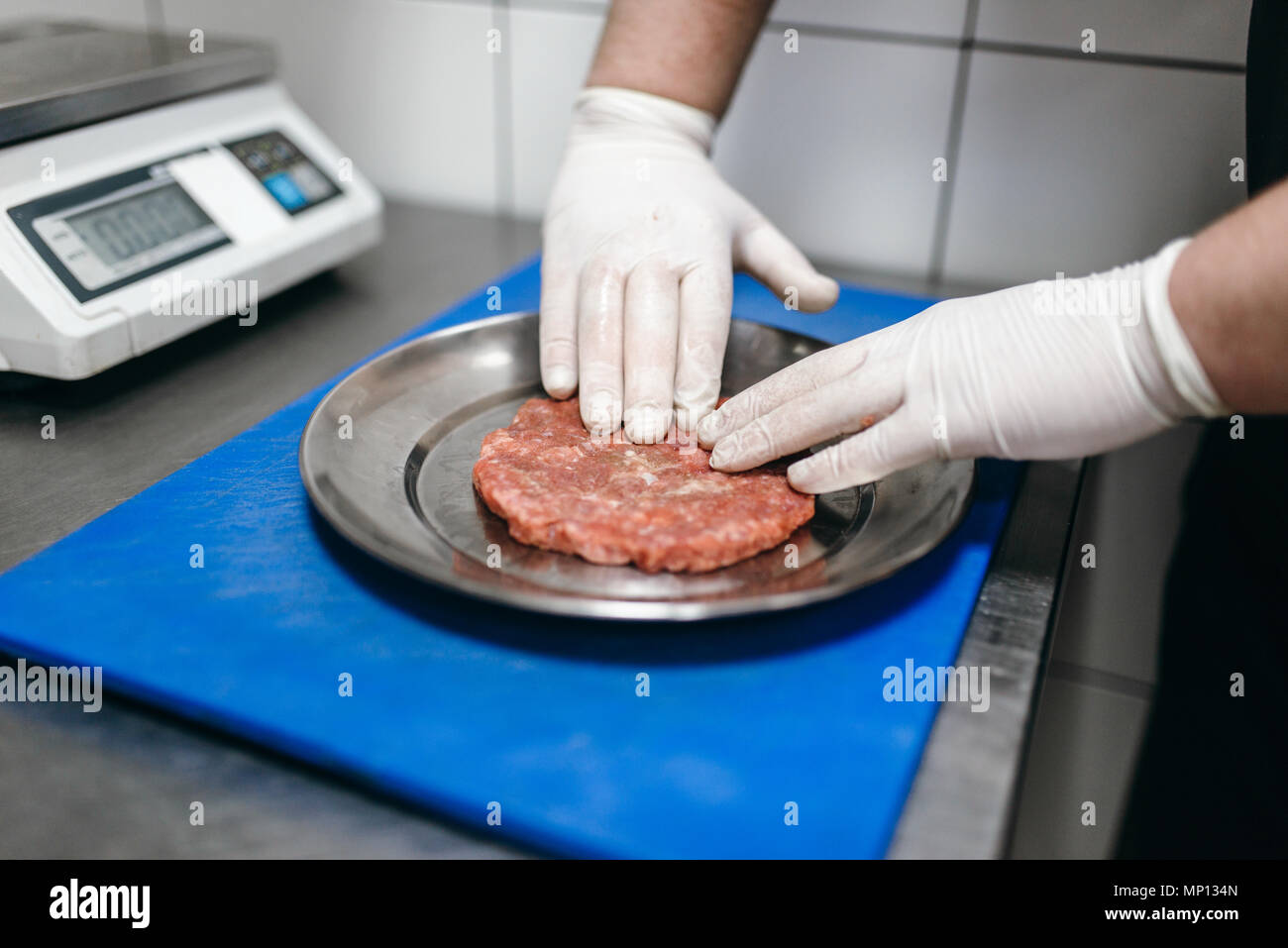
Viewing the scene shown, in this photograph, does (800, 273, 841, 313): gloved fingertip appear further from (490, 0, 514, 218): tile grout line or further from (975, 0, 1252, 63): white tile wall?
(490, 0, 514, 218): tile grout line

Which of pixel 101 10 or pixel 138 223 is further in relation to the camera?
pixel 101 10

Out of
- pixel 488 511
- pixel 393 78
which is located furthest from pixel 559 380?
pixel 393 78

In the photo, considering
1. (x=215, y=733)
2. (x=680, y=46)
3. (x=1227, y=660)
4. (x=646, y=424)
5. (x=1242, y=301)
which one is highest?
(x=680, y=46)

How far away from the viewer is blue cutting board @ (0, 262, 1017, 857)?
717 millimetres

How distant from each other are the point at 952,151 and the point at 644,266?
739 millimetres

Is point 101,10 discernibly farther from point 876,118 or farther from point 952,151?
point 952,151

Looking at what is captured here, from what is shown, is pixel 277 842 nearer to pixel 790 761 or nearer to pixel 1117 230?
pixel 790 761

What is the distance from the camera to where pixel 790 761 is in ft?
2.48

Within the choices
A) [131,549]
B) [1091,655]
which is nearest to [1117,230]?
[1091,655]

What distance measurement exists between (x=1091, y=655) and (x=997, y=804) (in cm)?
110

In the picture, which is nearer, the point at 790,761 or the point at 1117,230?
the point at 790,761

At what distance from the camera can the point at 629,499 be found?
1.02m

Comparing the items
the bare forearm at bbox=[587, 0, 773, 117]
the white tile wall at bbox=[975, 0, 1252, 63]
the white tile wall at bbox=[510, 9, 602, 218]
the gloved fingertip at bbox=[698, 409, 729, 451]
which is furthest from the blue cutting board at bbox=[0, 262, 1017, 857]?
the white tile wall at bbox=[510, 9, 602, 218]
